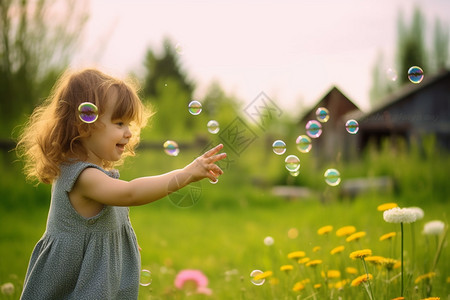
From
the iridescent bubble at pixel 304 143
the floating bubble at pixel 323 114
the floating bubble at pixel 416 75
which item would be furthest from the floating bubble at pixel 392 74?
the iridescent bubble at pixel 304 143

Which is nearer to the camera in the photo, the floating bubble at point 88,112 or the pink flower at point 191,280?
the floating bubble at point 88,112

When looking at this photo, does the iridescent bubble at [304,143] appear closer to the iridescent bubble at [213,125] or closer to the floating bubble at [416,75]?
the iridescent bubble at [213,125]

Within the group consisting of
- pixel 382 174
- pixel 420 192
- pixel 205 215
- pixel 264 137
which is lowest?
pixel 205 215

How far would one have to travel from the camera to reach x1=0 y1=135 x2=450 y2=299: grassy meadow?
2453 millimetres

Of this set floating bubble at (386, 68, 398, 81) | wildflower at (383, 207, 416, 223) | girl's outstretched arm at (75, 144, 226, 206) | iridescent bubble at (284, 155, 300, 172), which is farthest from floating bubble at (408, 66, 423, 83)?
girl's outstretched arm at (75, 144, 226, 206)

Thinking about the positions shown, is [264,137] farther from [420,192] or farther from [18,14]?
[18,14]

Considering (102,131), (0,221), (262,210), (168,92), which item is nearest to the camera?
(102,131)

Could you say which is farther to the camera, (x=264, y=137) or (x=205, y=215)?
(x=264, y=137)

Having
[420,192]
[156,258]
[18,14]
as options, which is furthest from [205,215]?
[18,14]

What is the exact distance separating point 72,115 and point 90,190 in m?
0.36

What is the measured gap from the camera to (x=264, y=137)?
1143cm

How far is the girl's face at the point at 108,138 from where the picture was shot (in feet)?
6.34

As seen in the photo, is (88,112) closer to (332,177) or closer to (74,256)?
(74,256)

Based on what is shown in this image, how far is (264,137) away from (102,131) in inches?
378
